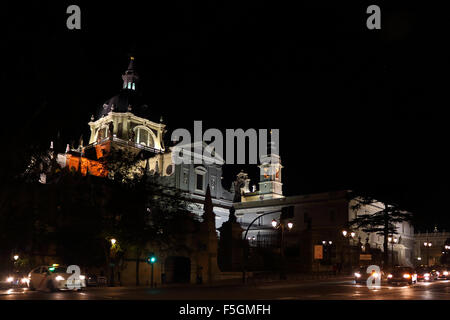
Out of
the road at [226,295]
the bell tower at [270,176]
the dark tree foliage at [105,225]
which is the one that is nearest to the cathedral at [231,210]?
the bell tower at [270,176]

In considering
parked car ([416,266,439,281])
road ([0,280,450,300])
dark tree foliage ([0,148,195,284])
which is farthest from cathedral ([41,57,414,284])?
road ([0,280,450,300])

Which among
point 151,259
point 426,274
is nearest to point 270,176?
point 426,274

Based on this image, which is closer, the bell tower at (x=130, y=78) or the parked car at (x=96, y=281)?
the parked car at (x=96, y=281)

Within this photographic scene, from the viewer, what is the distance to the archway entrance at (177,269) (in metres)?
36.0

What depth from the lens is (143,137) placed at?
99.4 m

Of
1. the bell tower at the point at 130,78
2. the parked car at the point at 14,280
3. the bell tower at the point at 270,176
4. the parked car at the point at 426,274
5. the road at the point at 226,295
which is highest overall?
the bell tower at the point at 130,78

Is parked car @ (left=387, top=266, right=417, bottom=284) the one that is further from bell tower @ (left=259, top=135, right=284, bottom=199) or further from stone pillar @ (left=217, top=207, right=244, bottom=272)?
bell tower @ (left=259, top=135, right=284, bottom=199)

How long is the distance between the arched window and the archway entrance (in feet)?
207

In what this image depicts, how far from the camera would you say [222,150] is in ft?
307

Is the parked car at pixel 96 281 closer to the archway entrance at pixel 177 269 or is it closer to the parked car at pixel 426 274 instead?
the archway entrance at pixel 177 269

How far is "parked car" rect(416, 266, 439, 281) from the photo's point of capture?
40541 mm

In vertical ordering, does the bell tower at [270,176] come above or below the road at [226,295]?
above

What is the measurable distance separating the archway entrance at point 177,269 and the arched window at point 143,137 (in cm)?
6313
